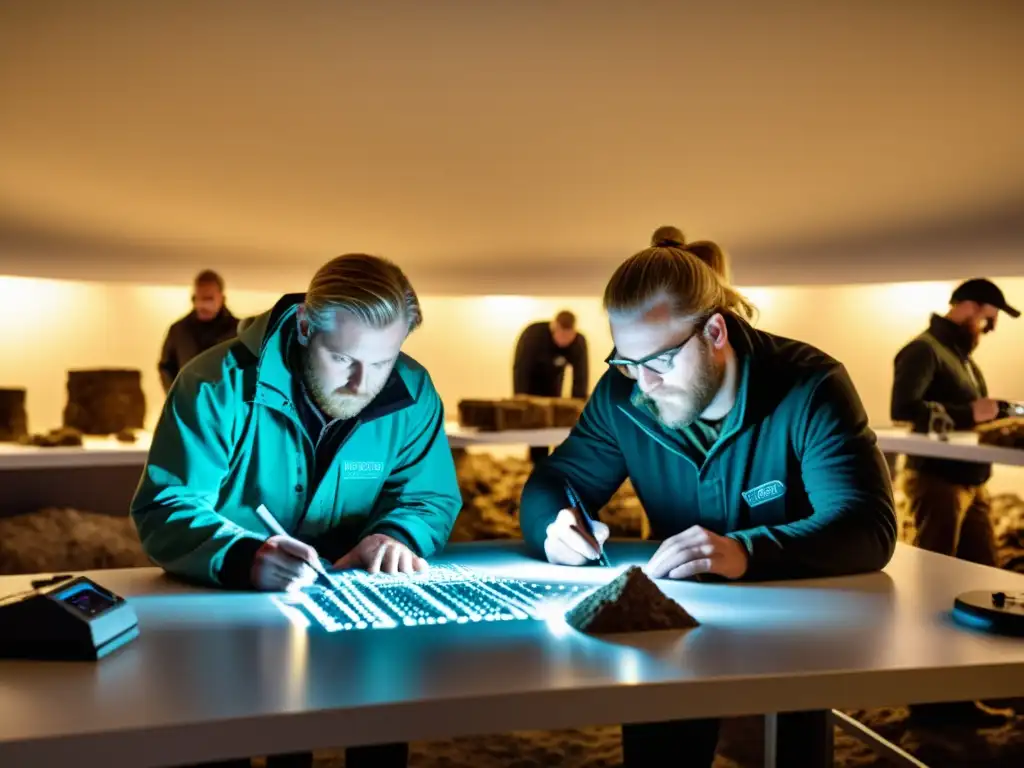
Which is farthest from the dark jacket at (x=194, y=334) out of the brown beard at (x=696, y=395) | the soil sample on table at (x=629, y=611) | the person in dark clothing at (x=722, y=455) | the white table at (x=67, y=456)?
the soil sample on table at (x=629, y=611)

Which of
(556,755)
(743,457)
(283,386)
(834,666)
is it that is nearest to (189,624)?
(283,386)

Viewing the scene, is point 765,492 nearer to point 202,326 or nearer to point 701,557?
point 701,557

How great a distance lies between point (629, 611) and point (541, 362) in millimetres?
4621

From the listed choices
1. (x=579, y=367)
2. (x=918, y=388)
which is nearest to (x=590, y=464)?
(x=918, y=388)

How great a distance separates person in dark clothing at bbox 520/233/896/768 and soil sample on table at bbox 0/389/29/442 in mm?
3328

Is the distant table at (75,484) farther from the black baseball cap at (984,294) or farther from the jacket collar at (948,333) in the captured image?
the black baseball cap at (984,294)

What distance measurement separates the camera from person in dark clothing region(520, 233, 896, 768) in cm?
161

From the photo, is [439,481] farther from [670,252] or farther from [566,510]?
[670,252]

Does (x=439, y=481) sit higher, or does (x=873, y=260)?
(x=873, y=260)

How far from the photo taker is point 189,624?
131 centimetres

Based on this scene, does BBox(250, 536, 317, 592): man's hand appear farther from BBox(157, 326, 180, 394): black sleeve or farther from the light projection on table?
BBox(157, 326, 180, 394): black sleeve

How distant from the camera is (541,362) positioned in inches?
232

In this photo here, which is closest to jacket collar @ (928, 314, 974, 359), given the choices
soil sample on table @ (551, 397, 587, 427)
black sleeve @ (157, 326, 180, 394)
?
soil sample on table @ (551, 397, 587, 427)

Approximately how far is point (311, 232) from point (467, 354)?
5.48 ft
